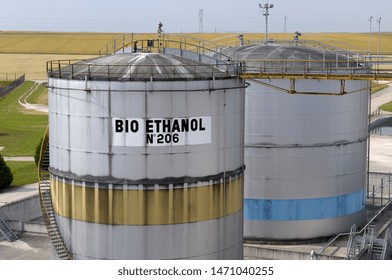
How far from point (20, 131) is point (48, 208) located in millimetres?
52848

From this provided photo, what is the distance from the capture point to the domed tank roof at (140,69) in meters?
24.2

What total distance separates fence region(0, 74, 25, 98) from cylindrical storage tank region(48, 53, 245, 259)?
91.8 meters

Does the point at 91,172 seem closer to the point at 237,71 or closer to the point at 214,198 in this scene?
the point at 214,198

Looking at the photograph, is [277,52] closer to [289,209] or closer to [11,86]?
[289,209]

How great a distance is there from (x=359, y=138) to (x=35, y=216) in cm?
1937

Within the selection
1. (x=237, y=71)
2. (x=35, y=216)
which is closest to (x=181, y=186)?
(x=237, y=71)

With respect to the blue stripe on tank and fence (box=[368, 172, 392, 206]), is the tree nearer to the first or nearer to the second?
the blue stripe on tank

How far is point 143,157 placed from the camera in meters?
23.8

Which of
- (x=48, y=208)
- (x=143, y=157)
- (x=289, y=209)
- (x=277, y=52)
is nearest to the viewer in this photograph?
(x=143, y=157)

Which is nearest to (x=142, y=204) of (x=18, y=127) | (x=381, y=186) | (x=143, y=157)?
(x=143, y=157)

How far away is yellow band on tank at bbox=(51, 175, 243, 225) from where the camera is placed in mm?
24047

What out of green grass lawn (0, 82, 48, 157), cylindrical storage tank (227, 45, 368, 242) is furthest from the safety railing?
green grass lawn (0, 82, 48, 157)

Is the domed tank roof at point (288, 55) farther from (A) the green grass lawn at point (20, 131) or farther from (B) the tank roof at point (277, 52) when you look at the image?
(A) the green grass lawn at point (20, 131)

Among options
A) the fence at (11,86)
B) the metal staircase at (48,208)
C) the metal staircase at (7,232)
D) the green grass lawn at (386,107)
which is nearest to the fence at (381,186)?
the metal staircase at (7,232)
